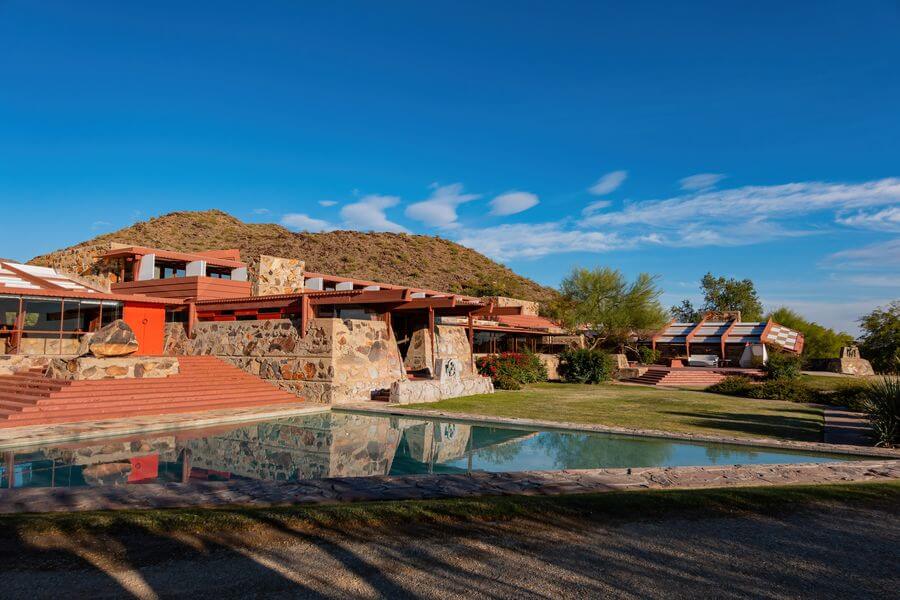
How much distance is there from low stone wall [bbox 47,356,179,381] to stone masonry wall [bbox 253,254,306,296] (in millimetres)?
8954

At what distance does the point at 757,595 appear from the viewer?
3.89 m

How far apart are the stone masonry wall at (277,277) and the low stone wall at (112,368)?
895 cm

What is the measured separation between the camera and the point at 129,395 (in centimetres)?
1460

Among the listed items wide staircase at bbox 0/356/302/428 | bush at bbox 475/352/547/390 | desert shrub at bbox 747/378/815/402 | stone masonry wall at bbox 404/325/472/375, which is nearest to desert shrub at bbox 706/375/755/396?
desert shrub at bbox 747/378/815/402

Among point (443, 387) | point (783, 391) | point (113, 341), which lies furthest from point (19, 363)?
point (783, 391)

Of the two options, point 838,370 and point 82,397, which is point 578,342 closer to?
point 838,370

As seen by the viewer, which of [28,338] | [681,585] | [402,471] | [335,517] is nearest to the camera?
[681,585]

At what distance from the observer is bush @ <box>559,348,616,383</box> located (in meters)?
27.8

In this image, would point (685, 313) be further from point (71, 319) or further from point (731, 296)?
point (71, 319)

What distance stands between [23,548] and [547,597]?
414 centimetres

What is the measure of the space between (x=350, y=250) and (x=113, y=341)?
47.5 m

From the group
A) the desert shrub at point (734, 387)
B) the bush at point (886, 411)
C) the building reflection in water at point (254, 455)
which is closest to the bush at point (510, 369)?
the desert shrub at point (734, 387)

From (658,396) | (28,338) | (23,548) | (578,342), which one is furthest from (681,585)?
(578,342)

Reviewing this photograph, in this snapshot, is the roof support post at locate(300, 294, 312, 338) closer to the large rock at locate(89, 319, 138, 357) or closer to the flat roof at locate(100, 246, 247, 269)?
the large rock at locate(89, 319, 138, 357)
